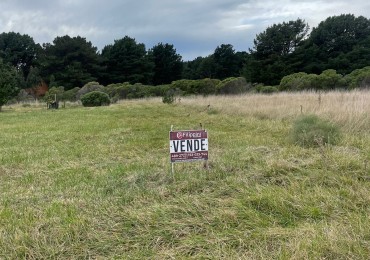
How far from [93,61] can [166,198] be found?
50.1 m

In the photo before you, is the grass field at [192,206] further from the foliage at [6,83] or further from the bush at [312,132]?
the foliage at [6,83]

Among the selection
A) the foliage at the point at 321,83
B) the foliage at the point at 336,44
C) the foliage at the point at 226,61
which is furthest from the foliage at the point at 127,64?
the foliage at the point at 321,83

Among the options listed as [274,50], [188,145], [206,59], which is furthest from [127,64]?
[188,145]

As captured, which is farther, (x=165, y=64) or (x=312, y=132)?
(x=165, y=64)

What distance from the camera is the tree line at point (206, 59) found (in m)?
43.4

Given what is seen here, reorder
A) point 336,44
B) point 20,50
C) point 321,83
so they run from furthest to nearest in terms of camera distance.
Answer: point 20,50
point 336,44
point 321,83

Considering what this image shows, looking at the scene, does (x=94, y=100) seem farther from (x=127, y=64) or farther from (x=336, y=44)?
(x=336, y=44)

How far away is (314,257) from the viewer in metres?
2.37

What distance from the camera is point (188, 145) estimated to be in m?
4.21

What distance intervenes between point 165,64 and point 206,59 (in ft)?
23.1

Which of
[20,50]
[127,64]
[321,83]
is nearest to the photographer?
[321,83]

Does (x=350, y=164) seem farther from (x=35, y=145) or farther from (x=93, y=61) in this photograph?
(x=93, y=61)

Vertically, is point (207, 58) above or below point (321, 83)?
above

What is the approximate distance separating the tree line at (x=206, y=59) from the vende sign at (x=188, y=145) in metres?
38.0
